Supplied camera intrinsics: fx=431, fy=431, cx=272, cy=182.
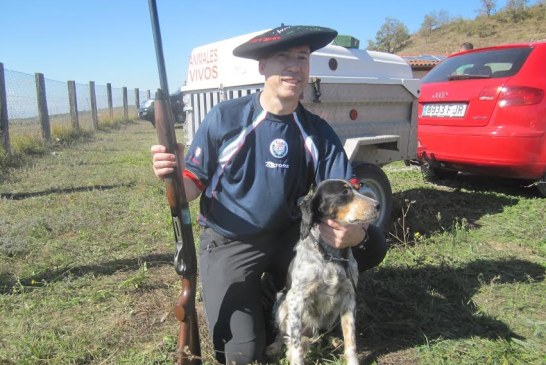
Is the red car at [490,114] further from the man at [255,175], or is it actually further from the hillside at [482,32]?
the hillside at [482,32]

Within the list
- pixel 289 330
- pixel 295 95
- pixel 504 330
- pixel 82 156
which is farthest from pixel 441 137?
pixel 82 156

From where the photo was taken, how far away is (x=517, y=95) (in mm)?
4922

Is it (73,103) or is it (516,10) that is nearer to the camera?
(73,103)

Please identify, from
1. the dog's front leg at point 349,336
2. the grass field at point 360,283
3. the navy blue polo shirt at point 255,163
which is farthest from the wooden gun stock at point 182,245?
the dog's front leg at point 349,336

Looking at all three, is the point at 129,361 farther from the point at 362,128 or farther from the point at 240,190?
the point at 362,128

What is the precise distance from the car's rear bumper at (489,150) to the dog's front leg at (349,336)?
3.52m

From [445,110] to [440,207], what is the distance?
129 cm

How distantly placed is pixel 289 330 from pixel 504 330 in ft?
4.80

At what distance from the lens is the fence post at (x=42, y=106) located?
10.7 metres

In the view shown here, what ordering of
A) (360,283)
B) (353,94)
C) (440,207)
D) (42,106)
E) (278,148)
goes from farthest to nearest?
(42,106), (440,207), (353,94), (360,283), (278,148)

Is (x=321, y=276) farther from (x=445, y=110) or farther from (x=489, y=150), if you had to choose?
(x=445, y=110)

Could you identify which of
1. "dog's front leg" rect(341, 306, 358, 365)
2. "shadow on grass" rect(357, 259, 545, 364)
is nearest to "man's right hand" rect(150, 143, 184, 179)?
"dog's front leg" rect(341, 306, 358, 365)

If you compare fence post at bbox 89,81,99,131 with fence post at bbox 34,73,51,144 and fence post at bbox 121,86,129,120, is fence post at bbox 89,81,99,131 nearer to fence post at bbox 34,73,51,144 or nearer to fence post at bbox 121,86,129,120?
fence post at bbox 121,86,129,120

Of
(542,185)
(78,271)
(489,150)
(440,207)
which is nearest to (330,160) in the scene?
(78,271)
